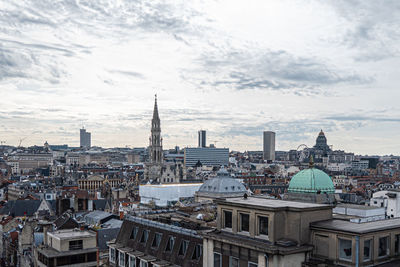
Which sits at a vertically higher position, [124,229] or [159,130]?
[159,130]

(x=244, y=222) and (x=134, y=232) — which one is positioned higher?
(x=244, y=222)

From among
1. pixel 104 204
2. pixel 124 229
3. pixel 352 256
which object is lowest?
pixel 104 204

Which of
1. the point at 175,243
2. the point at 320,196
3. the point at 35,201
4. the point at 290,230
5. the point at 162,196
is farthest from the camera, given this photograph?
the point at 162,196

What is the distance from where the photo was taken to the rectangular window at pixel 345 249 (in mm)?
23906

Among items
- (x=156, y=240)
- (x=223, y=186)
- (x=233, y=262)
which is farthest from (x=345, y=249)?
(x=223, y=186)

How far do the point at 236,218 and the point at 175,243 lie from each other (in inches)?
406

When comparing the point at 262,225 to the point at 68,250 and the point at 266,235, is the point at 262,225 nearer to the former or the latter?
the point at 266,235

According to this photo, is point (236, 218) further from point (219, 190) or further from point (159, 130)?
point (159, 130)

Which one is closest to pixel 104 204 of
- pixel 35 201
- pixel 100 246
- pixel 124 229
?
pixel 35 201

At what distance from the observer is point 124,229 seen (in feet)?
144

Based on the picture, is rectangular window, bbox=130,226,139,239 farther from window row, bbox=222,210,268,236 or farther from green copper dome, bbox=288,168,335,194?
green copper dome, bbox=288,168,335,194

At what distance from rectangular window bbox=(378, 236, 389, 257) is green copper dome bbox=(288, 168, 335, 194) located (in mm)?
26391

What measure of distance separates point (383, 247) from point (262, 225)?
23.5 feet

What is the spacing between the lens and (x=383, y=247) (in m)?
25.4
